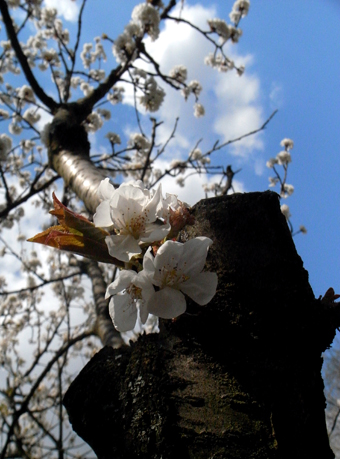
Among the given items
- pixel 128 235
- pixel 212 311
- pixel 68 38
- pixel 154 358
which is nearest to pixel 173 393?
pixel 154 358

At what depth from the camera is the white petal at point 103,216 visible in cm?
77

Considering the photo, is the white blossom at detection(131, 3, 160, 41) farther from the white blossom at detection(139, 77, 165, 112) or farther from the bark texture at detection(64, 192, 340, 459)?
the bark texture at detection(64, 192, 340, 459)

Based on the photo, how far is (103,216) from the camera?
0.78 m

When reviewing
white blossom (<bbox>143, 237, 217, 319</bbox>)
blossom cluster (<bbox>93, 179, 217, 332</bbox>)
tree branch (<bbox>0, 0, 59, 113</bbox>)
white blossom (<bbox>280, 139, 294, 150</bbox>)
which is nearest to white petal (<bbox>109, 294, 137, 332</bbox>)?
blossom cluster (<bbox>93, 179, 217, 332</bbox>)

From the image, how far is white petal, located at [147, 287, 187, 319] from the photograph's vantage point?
687mm

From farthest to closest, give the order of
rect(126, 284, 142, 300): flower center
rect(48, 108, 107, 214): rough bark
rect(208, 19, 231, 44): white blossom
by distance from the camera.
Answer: rect(208, 19, 231, 44): white blossom
rect(48, 108, 107, 214): rough bark
rect(126, 284, 142, 300): flower center

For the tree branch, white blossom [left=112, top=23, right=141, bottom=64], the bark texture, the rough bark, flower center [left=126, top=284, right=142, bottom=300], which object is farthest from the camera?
white blossom [left=112, top=23, right=141, bottom=64]

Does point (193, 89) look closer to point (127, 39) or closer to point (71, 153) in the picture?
point (127, 39)

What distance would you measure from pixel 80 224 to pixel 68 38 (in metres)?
6.60

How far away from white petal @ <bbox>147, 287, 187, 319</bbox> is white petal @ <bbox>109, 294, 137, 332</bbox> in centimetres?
10

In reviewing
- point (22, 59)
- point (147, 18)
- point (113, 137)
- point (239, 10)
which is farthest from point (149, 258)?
point (239, 10)

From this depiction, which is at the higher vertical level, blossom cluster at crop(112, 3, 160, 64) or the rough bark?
blossom cluster at crop(112, 3, 160, 64)

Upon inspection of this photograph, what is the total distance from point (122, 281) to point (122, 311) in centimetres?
11

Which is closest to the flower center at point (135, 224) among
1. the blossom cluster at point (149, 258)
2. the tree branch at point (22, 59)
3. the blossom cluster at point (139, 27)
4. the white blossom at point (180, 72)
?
the blossom cluster at point (149, 258)
